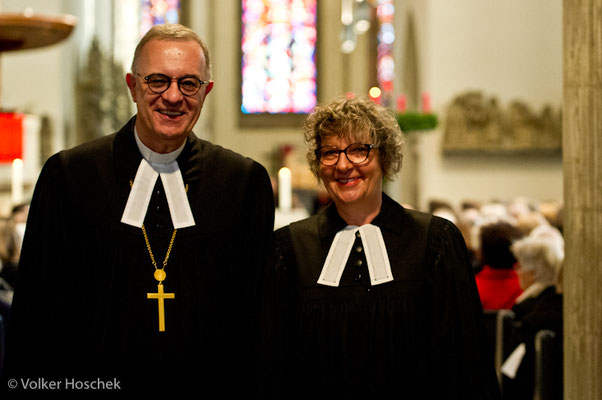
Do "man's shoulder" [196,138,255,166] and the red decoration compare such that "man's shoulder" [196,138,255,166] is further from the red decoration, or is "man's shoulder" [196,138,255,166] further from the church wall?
the church wall

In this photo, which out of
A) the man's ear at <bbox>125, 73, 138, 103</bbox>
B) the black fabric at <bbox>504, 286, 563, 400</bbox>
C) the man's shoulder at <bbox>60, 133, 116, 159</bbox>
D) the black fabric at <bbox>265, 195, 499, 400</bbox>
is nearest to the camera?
the black fabric at <bbox>265, 195, 499, 400</bbox>

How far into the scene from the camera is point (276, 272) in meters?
3.10

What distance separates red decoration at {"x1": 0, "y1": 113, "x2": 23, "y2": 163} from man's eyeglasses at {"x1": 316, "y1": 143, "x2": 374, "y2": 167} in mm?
6569

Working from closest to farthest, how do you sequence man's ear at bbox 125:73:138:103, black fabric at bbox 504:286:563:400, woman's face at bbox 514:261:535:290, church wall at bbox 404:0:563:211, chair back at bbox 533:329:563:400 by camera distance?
man's ear at bbox 125:73:138:103
chair back at bbox 533:329:563:400
black fabric at bbox 504:286:563:400
woman's face at bbox 514:261:535:290
church wall at bbox 404:0:563:211

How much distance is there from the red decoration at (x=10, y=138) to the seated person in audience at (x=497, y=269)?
4.62 m

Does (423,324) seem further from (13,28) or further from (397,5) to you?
(397,5)

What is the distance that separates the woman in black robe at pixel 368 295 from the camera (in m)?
3.04

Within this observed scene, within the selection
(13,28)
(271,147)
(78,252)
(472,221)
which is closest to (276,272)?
(78,252)

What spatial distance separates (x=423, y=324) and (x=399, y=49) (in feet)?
59.9

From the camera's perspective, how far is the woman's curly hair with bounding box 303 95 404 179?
310cm

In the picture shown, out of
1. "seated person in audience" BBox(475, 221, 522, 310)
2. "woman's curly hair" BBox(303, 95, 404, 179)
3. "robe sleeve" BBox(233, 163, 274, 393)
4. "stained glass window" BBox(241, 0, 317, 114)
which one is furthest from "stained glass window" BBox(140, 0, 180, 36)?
"woman's curly hair" BBox(303, 95, 404, 179)

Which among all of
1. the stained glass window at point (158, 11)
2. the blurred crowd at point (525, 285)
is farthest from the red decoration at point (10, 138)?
the stained glass window at point (158, 11)

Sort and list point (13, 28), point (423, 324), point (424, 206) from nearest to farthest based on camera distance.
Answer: point (423, 324), point (13, 28), point (424, 206)

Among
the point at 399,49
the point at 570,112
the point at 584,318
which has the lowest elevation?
the point at 584,318
